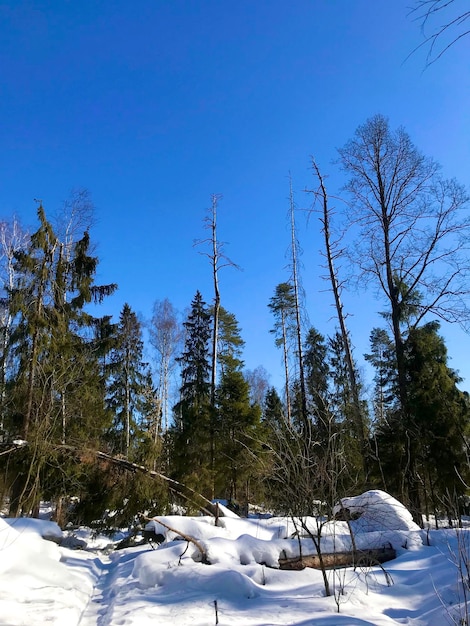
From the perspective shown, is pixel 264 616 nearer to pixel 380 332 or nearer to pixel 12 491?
pixel 12 491

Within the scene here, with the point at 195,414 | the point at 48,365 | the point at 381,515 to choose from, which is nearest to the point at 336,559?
the point at 381,515

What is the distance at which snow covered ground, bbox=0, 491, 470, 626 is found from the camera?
4.62 m

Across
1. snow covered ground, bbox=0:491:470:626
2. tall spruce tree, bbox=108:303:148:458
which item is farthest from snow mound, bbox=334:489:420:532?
tall spruce tree, bbox=108:303:148:458

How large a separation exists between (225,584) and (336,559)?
8.44 feet

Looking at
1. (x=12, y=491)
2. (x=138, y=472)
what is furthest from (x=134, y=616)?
(x=12, y=491)

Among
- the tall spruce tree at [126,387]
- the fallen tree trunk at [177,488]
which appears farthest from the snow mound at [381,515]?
the tall spruce tree at [126,387]

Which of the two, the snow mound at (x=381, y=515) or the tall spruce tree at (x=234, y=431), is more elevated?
the tall spruce tree at (x=234, y=431)

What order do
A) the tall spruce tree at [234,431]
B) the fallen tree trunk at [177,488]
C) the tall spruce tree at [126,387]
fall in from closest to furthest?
the fallen tree trunk at [177,488] < the tall spruce tree at [234,431] < the tall spruce tree at [126,387]

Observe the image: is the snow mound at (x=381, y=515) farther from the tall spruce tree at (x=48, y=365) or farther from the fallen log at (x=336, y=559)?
the tall spruce tree at (x=48, y=365)

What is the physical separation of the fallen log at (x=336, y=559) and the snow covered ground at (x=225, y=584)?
132 millimetres

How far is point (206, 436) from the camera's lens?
16.3 m

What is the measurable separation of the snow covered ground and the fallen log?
132mm

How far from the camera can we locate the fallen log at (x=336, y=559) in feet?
23.2

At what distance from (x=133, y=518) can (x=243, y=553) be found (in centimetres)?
430
